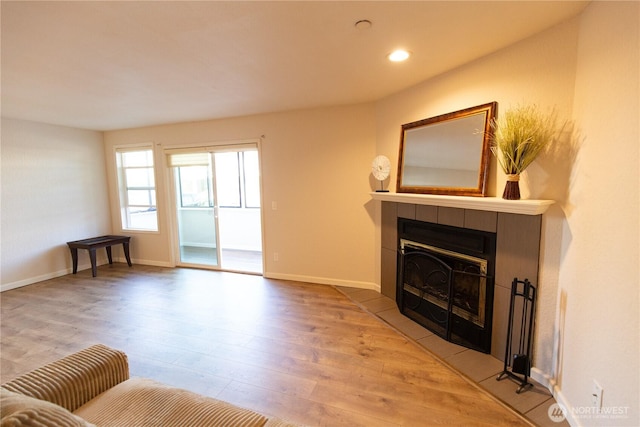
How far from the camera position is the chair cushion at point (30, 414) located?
31.6 inches

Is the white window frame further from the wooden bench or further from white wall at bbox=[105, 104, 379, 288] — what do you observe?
white wall at bbox=[105, 104, 379, 288]

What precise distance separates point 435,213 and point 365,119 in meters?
1.59

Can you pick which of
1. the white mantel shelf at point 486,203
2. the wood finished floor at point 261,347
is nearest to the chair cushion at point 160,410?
the wood finished floor at point 261,347

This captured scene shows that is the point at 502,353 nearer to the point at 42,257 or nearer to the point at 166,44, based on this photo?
the point at 166,44

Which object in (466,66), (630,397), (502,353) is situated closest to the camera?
(630,397)

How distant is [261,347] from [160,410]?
1.38 metres

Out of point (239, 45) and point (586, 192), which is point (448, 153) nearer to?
point (586, 192)

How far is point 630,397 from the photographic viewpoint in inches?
50.7

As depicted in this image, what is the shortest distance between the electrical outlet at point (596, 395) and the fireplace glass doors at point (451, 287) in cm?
83

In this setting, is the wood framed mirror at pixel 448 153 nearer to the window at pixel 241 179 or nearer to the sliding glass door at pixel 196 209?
the sliding glass door at pixel 196 209

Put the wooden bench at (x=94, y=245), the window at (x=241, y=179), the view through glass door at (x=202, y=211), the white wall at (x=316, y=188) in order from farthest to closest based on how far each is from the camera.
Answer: the window at (x=241, y=179)
the view through glass door at (x=202, y=211)
the wooden bench at (x=94, y=245)
the white wall at (x=316, y=188)

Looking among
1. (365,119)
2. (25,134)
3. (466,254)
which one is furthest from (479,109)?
(25,134)

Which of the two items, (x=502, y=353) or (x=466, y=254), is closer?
(x=502, y=353)

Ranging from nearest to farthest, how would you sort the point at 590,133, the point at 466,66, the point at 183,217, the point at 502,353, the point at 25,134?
the point at 590,133
the point at 502,353
the point at 466,66
the point at 25,134
the point at 183,217
